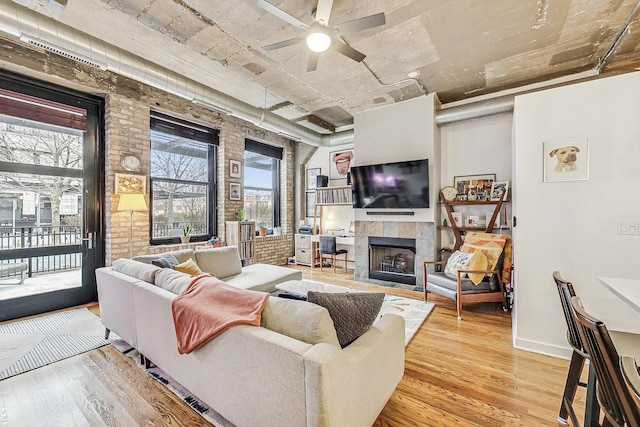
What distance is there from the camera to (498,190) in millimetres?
4219

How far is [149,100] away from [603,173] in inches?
214

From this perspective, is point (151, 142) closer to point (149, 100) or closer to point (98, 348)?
point (149, 100)

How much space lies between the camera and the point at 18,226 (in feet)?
10.9

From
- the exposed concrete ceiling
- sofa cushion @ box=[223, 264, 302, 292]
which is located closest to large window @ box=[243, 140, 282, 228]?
the exposed concrete ceiling

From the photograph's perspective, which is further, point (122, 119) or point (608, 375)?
point (122, 119)

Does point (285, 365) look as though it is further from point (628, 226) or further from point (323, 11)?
point (628, 226)

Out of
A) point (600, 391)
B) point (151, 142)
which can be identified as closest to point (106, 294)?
point (151, 142)

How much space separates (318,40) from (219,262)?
2.74m

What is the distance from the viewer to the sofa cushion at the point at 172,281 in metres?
1.92

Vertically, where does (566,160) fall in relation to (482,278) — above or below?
above

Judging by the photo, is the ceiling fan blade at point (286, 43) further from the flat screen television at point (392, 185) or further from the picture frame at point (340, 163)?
the picture frame at point (340, 163)

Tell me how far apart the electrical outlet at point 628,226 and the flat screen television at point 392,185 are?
2.26 metres

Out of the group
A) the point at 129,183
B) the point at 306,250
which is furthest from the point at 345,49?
the point at 306,250

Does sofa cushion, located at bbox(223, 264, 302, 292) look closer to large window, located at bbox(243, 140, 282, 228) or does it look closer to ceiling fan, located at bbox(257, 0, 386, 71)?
ceiling fan, located at bbox(257, 0, 386, 71)
